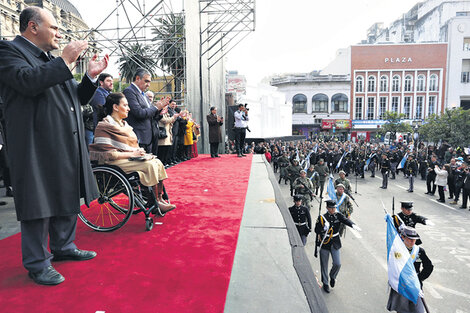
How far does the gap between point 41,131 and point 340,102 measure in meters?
52.3

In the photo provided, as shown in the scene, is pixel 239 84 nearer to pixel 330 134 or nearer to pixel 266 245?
pixel 330 134

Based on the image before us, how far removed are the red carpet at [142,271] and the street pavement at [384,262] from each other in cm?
341

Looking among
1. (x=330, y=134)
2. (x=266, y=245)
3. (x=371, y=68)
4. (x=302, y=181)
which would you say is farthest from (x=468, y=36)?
(x=266, y=245)

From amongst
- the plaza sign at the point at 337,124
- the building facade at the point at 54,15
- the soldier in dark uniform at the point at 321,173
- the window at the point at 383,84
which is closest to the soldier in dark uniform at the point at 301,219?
the soldier in dark uniform at the point at 321,173

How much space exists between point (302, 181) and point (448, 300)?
5356mm

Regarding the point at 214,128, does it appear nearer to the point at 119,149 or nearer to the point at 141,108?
the point at 141,108

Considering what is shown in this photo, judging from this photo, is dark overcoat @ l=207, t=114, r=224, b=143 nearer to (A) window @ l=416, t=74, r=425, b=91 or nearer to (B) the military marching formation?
(B) the military marching formation

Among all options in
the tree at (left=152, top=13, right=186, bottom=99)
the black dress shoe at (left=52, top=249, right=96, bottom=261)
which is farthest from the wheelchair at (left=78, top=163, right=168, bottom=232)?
the tree at (left=152, top=13, right=186, bottom=99)

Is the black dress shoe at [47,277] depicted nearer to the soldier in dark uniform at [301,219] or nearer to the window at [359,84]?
the soldier in dark uniform at [301,219]

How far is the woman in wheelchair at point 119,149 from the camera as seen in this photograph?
3035mm

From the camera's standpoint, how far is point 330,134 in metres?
49.5

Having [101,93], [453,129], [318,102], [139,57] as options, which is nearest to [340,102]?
[318,102]

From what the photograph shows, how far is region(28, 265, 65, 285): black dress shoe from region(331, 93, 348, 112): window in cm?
5180

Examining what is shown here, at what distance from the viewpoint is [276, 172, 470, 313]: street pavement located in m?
5.33
